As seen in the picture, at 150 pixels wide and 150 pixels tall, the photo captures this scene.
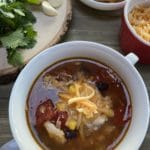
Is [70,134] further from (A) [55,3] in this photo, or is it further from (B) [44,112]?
(A) [55,3]

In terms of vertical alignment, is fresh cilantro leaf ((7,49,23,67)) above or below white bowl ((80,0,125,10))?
below

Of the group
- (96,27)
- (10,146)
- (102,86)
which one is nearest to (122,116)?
(102,86)

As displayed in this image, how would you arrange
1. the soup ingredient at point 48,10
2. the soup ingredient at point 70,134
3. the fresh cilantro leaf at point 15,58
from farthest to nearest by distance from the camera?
the soup ingredient at point 48,10
the fresh cilantro leaf at point 15,58
the soup ingredient at point 70,134

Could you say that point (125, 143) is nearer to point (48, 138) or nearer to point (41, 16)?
point (48, 138)

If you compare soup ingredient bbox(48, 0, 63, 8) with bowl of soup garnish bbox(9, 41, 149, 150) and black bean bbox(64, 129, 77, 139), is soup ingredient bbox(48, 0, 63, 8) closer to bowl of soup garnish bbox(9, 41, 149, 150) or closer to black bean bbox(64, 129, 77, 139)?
bowl of soup garnish bbox(9, 41, 149, 150)

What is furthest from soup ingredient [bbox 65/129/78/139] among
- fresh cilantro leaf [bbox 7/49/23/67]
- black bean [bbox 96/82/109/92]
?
fresh cilantro leaf [bbox 7/49/23/67]

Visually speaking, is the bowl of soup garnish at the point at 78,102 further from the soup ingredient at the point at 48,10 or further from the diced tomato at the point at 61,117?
the soup ingredient at the point at 48,10

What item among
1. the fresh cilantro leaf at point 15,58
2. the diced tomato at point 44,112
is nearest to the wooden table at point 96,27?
the fresh cilantro leaf at point 15,58
